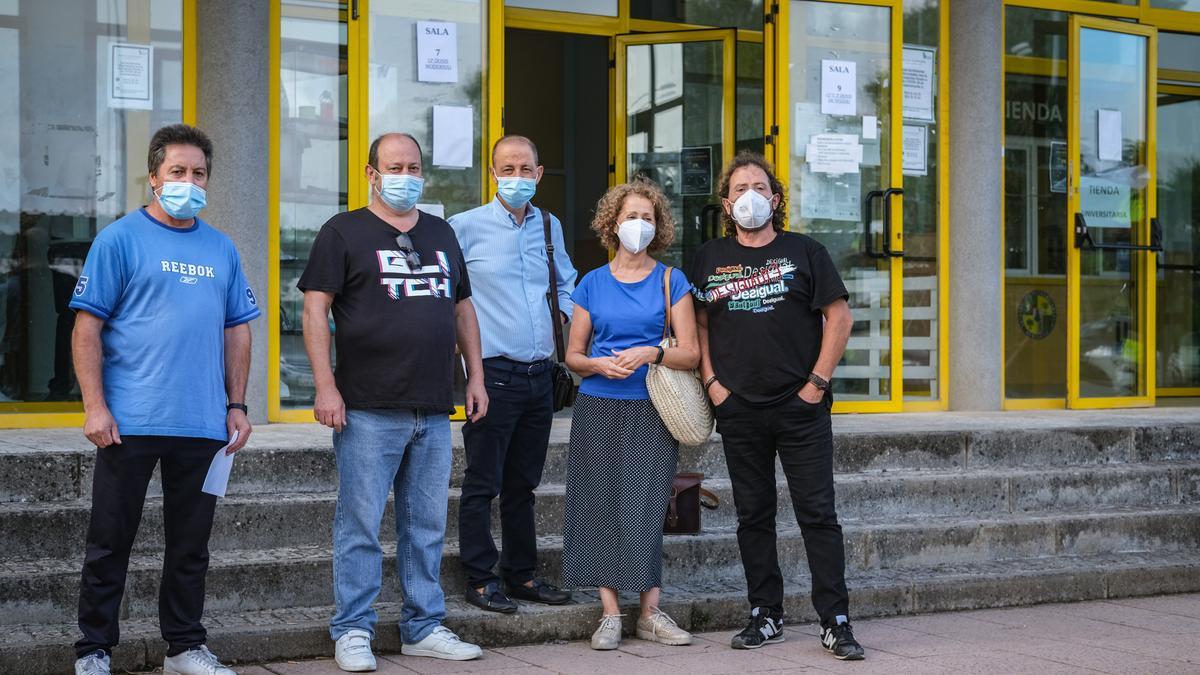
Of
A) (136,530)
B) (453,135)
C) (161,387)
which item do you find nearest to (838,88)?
(453,135)

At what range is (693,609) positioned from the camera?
5949mm

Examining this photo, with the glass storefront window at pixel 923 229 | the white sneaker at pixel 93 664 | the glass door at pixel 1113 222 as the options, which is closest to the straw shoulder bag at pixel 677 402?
the white sneaker at pixel 93 664

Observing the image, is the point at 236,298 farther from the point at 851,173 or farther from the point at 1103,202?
the point at 1103,202

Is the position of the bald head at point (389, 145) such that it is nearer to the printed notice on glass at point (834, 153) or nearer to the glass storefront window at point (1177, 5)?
the printed notice on glass at point (834, 153)

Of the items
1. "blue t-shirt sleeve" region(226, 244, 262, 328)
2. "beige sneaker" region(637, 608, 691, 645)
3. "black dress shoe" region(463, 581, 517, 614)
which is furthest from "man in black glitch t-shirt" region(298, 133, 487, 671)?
"beige sneaker" region(637, 608, 691, 645)

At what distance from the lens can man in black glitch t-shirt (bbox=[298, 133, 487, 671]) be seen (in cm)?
509

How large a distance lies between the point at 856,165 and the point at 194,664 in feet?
19.3

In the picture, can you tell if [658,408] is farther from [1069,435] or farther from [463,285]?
[1069,435]

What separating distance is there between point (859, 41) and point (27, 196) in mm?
5202

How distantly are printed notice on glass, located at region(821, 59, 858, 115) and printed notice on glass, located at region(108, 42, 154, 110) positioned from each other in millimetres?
4172

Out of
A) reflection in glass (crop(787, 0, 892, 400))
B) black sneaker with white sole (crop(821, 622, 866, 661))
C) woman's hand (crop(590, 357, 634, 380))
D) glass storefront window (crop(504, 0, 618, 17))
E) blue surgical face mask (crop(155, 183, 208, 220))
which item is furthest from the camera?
glass storefront window (crop(504, 0, 618, 17))

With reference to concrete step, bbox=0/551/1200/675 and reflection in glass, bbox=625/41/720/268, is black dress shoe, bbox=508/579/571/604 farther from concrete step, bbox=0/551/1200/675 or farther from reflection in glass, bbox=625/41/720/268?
reflection in glass, bbox=625/41/720/268

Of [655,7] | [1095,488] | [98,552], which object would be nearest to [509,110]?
[655,7]

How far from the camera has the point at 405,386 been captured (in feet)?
16.8
